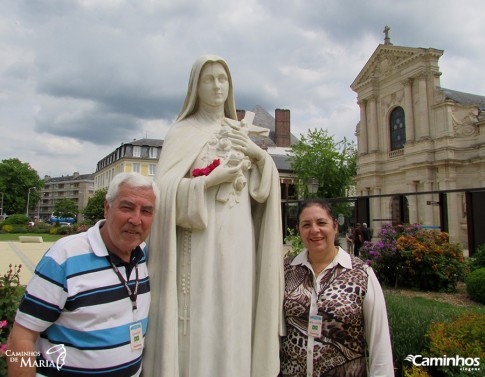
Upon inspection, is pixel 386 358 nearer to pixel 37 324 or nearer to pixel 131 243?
pixel 131 243

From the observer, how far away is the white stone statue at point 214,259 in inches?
82.2

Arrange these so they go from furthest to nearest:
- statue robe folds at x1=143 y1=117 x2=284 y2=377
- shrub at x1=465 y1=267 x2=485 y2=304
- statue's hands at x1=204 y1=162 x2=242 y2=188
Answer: shrub at x1=465 y1=267 x2=485 y2=304, statue's hands at x1=204 y1=162 x2=242 y2=188, statue robe folds at x1=143 y1=117 x2=284 y2=377

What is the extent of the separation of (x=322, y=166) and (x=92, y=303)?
3461 centimetres

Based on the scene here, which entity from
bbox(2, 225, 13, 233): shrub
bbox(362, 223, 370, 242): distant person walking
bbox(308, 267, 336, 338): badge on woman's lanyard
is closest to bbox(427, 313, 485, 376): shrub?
bbox(308, 267, 336, 338): badge on woman's lanyard

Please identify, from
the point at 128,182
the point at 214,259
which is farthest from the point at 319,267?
the point at 128,182

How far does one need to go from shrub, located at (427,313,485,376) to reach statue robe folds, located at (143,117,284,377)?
2369 mm

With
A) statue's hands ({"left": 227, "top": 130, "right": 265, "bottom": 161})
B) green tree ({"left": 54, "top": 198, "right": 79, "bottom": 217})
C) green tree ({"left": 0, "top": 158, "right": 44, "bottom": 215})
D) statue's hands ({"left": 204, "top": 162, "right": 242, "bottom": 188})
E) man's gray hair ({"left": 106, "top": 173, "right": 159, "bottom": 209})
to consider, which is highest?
green tree ({"left": 0, "top": 158, "right": 44, "bottom": 215})

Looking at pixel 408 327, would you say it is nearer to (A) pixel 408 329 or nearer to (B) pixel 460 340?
(A) pixel 408 329

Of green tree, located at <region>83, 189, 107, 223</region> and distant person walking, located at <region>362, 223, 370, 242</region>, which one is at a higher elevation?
green tree, located at <region>83, 189, 107, 223</region>

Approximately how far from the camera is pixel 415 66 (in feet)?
109

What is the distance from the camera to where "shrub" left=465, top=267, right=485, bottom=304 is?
8867mm

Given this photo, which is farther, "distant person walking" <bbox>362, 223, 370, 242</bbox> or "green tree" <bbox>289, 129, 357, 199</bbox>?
"green tree" <bbox>289, 129, 357, 199</bbox>

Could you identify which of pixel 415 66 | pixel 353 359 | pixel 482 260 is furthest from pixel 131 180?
pixel 415 66

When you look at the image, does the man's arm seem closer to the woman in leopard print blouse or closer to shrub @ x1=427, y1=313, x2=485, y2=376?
the woman in leopard print blouse
